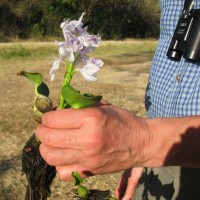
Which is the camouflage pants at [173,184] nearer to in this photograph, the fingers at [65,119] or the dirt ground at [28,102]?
the fingers at [65,119]

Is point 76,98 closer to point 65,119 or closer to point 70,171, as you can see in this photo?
point 65,119

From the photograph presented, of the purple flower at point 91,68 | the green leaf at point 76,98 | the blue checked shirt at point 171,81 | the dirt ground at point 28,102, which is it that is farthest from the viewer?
the dirt ground at point 28,102

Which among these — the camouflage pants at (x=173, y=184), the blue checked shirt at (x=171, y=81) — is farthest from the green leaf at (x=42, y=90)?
the camouflage pants at (x=173, y=184)

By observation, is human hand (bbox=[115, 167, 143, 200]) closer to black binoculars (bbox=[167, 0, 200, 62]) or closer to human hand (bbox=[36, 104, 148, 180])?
black binoculars (bbox=[167, 0, 200, 62])

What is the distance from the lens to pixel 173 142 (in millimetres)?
938

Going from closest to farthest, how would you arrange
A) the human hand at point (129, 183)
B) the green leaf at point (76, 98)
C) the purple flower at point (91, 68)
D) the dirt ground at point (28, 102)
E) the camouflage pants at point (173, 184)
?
the green leaf at point (76, 98)
the purple flower at point (91, 68)
the camouflage pants at point (173, 184)
the human hand at point (129, 183)
the dirt ground at point (28, 102)

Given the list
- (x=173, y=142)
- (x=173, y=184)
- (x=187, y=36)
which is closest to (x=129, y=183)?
(x=173, y=184)

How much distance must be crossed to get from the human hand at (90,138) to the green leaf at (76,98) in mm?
14

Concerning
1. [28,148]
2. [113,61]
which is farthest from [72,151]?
[113,61]

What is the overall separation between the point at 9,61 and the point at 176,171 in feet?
31.6

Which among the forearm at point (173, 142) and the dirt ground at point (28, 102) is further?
the dirt ground at point (28, 102)

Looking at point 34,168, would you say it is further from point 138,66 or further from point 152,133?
point 138,66

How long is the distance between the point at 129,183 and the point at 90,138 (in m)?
0.96

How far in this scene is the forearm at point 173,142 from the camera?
2.98ft
